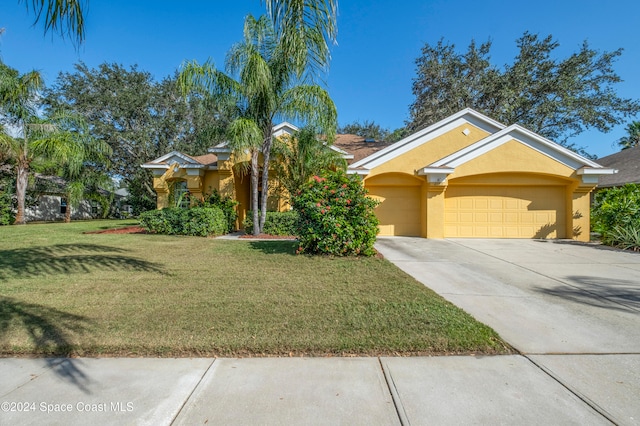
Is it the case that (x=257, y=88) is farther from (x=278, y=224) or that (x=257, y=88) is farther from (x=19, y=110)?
(x=19, y=110)

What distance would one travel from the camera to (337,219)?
24.0ft

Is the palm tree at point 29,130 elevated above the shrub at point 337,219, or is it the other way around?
the palm tree at point 29,130

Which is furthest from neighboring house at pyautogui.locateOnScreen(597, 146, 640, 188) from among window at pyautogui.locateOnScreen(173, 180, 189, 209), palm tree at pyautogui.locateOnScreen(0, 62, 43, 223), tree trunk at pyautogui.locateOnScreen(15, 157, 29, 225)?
tree trunk at pyautogui.locateOnScreen(15, 157, 29, 225)

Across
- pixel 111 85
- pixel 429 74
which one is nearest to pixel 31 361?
pixel 429 74

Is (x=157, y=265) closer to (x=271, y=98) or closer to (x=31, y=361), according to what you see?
(x=31, y=361)

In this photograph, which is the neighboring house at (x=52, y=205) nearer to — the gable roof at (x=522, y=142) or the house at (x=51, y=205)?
the house at (x=51, y=205)

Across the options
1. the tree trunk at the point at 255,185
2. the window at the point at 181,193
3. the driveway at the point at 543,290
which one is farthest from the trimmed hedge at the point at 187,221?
the driveway at the point at 543,290

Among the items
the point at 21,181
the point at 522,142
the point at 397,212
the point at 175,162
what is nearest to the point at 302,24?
the point at 397,212

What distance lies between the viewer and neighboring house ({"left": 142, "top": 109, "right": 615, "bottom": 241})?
38.1 feet

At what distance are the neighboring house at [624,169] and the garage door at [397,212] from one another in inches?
477

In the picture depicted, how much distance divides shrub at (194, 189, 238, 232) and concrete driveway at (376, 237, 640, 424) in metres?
8.08

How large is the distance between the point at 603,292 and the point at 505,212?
7.92 m

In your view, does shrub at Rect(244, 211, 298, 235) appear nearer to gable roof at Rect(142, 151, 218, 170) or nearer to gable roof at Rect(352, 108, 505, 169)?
gable roof at Rect(352, 108, 505, 169)

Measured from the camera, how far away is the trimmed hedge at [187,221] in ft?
38.5
